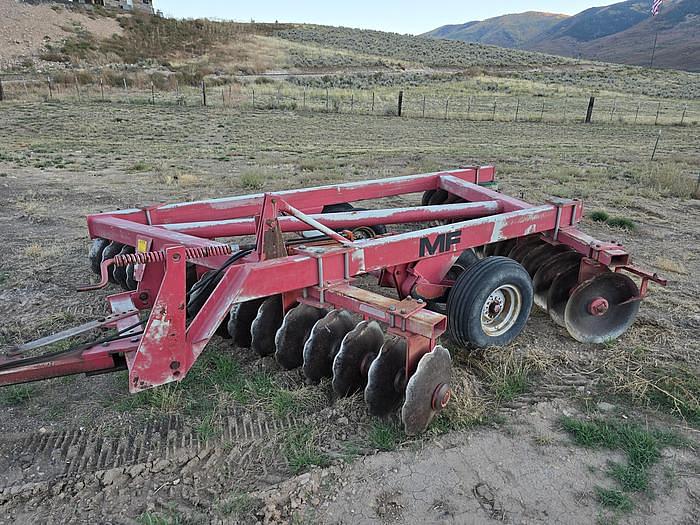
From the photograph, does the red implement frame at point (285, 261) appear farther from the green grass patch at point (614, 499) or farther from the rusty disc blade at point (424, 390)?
the green grass patch at point (614, 499)

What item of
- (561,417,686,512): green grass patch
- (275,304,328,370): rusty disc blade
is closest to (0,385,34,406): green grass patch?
(275,304,328,370): rusty disc blade

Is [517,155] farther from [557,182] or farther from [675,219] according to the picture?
[675,219]

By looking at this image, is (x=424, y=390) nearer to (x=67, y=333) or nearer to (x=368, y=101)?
(x=67, y=333)

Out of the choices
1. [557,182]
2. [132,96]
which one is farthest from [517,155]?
[132,96]

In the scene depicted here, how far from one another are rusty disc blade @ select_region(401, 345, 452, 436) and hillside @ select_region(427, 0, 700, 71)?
85.1 metres

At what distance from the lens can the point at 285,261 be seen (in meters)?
3.21

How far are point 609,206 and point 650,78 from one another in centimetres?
4209

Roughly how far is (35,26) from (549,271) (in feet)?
151

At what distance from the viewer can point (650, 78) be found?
141 feet

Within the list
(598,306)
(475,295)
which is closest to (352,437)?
(475,295)

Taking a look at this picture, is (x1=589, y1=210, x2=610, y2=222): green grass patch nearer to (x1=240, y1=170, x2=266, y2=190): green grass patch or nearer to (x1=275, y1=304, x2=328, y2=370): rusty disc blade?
(x1=240, y1=170, x2=266, y2=190): green grass patch

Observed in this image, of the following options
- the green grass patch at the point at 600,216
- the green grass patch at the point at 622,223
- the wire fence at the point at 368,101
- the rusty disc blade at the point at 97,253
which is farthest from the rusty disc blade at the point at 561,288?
the wire fence at the point at 368,101

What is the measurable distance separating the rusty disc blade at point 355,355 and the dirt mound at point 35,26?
37.4m

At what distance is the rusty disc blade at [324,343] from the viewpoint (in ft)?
11.0
